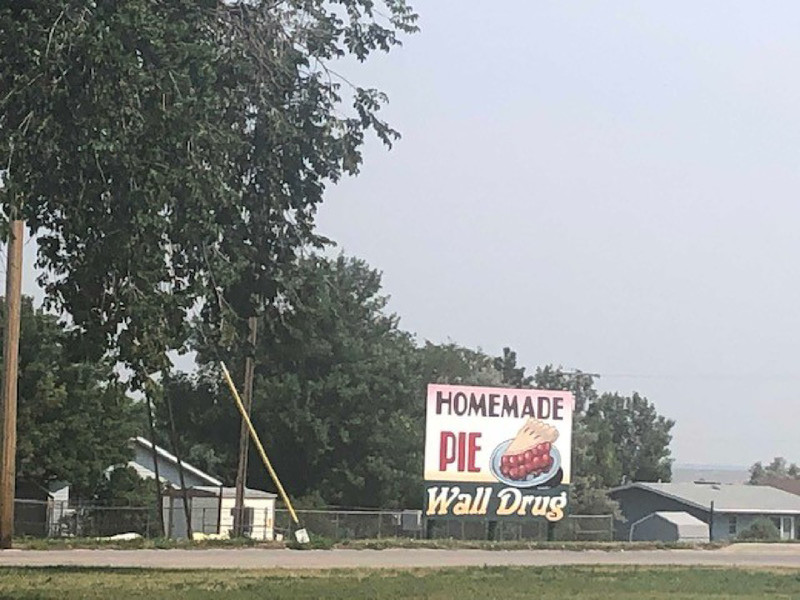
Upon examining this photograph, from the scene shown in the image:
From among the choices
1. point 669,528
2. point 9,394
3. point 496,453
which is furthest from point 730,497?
point 9,394

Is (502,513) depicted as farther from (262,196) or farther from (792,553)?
(262,196)

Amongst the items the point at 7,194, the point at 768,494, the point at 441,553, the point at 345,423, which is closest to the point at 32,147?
the point at 7,194

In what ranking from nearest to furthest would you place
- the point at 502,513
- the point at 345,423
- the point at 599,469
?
the point at 502,513
the point at 345,423
the point at 599,469

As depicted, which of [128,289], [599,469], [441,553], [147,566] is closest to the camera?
[128,289]

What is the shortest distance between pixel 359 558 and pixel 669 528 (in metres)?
38.9

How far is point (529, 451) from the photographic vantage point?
5247 centimetres

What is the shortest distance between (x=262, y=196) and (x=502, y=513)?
35778 millimetres

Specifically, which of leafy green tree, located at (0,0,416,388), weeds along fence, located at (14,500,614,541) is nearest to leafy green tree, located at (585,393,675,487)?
weeds along fence, located at (14,500,614,541)

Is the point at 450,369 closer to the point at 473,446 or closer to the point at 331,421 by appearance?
the point at 331,421

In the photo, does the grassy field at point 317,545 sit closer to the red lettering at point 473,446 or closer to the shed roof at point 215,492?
the red lettering at point 473,446

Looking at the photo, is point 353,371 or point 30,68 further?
point 353,371

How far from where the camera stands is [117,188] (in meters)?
14.3

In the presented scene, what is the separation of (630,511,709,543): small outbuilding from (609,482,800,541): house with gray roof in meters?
1.01

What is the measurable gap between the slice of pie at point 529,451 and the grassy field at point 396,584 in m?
22.6
